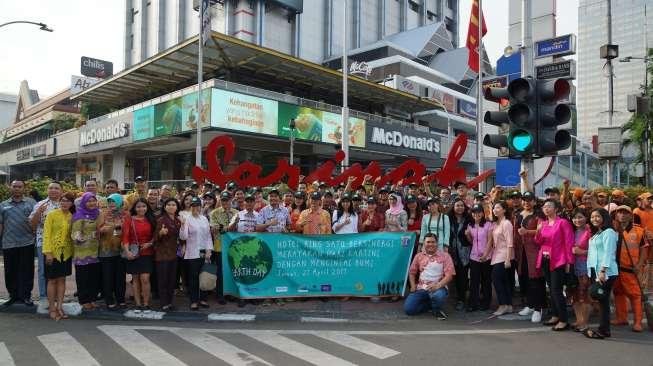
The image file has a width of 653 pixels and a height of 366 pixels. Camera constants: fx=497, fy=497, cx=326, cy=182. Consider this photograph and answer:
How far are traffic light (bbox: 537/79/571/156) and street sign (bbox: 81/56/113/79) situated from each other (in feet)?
261

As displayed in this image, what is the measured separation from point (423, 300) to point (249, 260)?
2793 millimetres

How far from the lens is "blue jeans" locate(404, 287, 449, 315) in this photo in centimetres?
735

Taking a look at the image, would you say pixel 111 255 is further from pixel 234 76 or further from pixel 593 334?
pixel 234 76

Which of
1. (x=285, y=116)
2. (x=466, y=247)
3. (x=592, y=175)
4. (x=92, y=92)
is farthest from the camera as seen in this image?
(x=592, y=175)

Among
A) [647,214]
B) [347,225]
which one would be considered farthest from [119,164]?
[647,214]

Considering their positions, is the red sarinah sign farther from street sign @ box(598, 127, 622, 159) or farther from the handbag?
the handbag

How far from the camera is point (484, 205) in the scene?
8.28 metres

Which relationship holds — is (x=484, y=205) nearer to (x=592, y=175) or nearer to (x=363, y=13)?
(x=592, y=175)

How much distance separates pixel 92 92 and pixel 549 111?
3624cm

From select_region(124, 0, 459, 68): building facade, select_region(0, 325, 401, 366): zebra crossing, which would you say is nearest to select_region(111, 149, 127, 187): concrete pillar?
select_region(124, 0, 459, 68): building facade

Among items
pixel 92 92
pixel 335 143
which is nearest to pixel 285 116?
pixel 335 143

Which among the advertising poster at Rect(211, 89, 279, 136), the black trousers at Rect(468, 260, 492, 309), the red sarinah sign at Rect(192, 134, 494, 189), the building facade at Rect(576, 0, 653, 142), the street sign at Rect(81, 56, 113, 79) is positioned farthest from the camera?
the street sign at Rect(81, 56, 113, 79)

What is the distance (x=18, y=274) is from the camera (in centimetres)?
775

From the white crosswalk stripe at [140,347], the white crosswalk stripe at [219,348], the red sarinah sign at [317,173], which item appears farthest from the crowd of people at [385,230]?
the red sarinah sign at [317,173]
